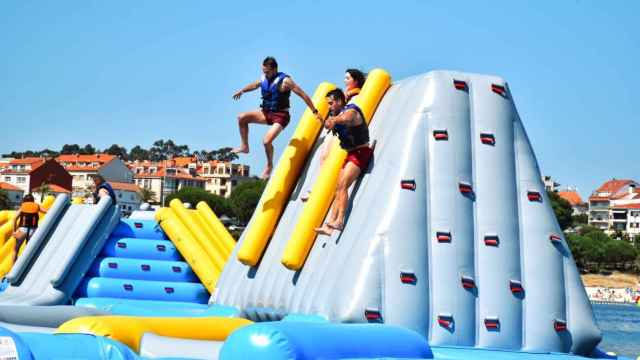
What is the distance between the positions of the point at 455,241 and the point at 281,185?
8.90ft

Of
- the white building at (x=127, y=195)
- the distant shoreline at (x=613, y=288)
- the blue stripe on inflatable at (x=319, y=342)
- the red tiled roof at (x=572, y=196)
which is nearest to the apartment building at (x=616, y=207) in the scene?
the red tiled roof at (x=572, y=196)

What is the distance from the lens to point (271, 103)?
9.63m

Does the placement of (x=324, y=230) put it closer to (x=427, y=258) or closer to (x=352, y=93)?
(x=427, y=258)

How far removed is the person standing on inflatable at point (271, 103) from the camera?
30.9 feet

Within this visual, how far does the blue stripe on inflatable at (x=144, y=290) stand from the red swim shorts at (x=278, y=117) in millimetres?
3086

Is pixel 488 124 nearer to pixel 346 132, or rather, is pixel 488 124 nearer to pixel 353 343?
pixel 346 132

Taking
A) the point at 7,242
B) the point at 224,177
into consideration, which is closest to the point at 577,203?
the point at 224,177

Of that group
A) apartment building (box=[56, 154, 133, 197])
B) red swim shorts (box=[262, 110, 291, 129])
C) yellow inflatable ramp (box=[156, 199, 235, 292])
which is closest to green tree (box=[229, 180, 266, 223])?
apartment building (box=[56, 154, 133, 197])

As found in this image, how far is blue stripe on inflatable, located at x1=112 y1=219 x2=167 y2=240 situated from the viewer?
12.5 meters

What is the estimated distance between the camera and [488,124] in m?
7.95

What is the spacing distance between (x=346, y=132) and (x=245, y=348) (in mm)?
3152

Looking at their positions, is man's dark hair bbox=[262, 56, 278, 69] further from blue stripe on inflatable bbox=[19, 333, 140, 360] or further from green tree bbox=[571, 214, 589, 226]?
green tree bbox=[571, 214, 589, 226]

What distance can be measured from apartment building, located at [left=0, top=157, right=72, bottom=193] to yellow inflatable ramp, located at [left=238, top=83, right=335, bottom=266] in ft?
330

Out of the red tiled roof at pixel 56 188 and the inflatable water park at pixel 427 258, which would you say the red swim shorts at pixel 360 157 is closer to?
the inflatable water park at pixel 427 258
